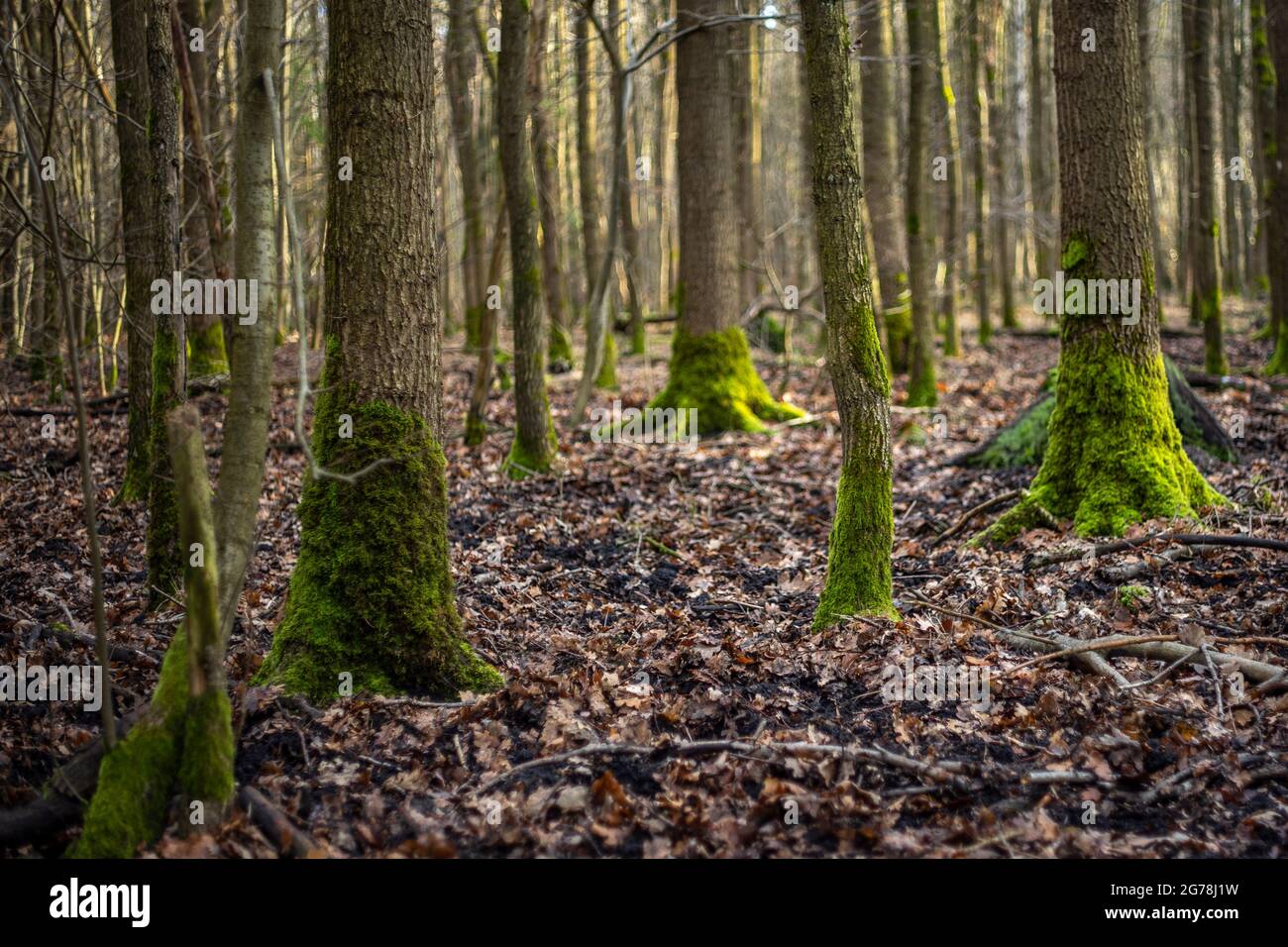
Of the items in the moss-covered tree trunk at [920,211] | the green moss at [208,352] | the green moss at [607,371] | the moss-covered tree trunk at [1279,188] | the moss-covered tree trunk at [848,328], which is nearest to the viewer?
the moss-covered tree trunk at [848,328]

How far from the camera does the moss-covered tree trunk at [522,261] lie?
31.7ft

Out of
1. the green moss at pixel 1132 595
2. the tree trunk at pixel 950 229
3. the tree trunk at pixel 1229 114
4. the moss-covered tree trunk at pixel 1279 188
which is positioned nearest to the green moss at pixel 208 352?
the green moss at pixel 1132 595

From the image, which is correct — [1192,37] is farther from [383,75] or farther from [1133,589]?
[383,75]

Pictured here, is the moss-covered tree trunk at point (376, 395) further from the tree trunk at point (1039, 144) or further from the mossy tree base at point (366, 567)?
the tree trunk at point (1039, 144)

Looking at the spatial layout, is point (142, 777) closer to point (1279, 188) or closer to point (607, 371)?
point (607, 371)

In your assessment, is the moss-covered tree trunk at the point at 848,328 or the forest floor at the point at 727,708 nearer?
the forest floor at the point at 727,708

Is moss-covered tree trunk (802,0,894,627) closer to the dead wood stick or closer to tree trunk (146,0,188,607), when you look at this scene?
the dead wood stick

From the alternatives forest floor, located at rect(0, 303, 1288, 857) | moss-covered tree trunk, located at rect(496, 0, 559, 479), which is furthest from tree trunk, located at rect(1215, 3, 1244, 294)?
forest floor, located at rect(0, 303, 1288, 857)

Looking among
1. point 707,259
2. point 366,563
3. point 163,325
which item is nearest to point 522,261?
point 707,259

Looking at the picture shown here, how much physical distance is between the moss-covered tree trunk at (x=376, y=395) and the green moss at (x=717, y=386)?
25.9ft

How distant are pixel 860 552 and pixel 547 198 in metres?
12.0

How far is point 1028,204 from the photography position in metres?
24.2

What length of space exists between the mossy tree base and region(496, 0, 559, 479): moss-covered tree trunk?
524 centimetres

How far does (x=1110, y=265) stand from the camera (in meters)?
7.36
